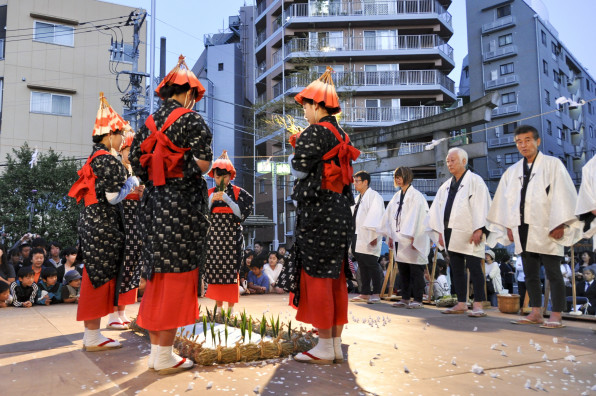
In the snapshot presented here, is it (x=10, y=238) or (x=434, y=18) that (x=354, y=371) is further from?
(x=434, y=18)

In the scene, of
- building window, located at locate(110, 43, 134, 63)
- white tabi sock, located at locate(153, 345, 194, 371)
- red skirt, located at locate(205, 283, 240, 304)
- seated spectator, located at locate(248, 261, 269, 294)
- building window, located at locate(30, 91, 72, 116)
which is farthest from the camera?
building window, located at locate(30, 91, 72, 116)

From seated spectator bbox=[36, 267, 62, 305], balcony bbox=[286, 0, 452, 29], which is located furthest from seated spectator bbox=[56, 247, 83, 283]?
balcony bbox=[286, 0, 452, 29]

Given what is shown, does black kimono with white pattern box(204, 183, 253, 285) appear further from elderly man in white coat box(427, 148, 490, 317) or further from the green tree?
the green tree

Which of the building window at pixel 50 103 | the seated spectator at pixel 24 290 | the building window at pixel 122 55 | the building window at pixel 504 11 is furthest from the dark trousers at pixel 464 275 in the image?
the building window at pixel 504 11

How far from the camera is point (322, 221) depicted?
3.32 m

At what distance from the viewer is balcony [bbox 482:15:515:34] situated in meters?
31.9

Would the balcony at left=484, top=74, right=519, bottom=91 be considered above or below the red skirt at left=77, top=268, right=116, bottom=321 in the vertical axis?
above

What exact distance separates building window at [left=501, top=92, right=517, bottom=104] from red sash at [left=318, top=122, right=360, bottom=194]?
107 feet

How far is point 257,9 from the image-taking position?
111 feet

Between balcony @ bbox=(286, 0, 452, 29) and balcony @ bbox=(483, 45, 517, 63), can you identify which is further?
balcony @ bbox=(483, 45, 517, 63)

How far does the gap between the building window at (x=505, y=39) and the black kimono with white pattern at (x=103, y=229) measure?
34.5 metres

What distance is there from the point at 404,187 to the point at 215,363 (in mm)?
4290

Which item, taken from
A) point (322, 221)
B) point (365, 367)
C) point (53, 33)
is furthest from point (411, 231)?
point (53, 33)

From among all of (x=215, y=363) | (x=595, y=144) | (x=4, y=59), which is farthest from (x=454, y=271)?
(x=595, y=144)
